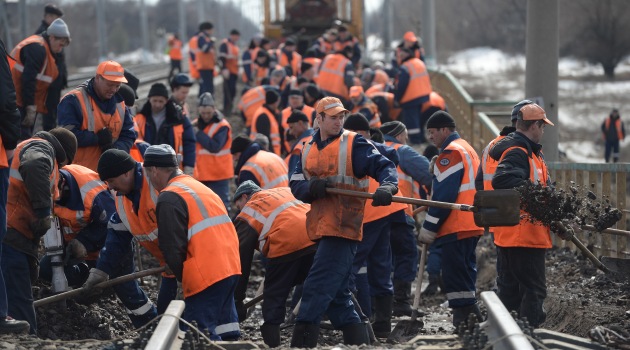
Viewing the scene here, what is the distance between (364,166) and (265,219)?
95 cm

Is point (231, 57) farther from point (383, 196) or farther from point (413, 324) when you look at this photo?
point (383, 196)

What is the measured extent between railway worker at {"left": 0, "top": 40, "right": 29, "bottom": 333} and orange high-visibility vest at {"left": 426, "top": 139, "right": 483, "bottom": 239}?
354cm

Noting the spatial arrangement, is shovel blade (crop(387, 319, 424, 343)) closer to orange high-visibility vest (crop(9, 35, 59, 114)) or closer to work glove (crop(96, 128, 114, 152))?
work glove (crop(96, 128, 114, 152))

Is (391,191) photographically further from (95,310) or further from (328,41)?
(328,41)

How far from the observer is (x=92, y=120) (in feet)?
33.3

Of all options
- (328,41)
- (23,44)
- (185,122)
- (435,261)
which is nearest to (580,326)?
(435,261)

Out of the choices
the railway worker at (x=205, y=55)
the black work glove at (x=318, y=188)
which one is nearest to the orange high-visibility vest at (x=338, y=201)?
the black work glove at (x=318, y=188)

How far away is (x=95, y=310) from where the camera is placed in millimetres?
9266

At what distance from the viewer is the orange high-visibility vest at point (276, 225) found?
27.0 feet

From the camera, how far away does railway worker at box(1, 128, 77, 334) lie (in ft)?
24.5

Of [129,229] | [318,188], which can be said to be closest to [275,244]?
[318,188]

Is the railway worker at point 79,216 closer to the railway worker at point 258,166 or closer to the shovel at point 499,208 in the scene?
the railway worker at point 258,166

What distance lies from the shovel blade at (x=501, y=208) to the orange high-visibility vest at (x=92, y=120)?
13.7 feet

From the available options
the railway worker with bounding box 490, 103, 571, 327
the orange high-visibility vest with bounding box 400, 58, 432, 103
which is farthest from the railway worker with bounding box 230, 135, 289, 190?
the orange high-visibility vest with bounding box 400, 58, 432, 103
